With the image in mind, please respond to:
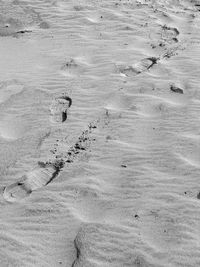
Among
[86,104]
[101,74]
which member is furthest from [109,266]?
[101,74]

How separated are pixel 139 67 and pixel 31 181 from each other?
2203mm

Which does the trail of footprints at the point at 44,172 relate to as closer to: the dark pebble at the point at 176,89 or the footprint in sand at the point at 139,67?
the dark pebble at the point at 176,89

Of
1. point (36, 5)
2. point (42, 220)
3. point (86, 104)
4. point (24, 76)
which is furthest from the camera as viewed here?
point (36, 5)

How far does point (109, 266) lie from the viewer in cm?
244

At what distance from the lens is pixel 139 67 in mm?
4781

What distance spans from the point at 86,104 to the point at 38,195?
4.43ft

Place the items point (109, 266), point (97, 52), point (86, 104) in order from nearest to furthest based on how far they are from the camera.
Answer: point (109, 266) < point (86, 104) < point (97, 52)

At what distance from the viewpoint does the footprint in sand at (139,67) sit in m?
4.70

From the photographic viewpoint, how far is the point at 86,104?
408 centimetres

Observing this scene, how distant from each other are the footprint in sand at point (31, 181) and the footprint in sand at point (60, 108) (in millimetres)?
703

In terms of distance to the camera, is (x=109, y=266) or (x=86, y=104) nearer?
(x=109, y=266)

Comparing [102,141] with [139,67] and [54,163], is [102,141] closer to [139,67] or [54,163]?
[54,163]

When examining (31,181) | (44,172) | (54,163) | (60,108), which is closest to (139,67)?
(60,108)

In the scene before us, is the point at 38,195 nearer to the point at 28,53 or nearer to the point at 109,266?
the point at 109,266
